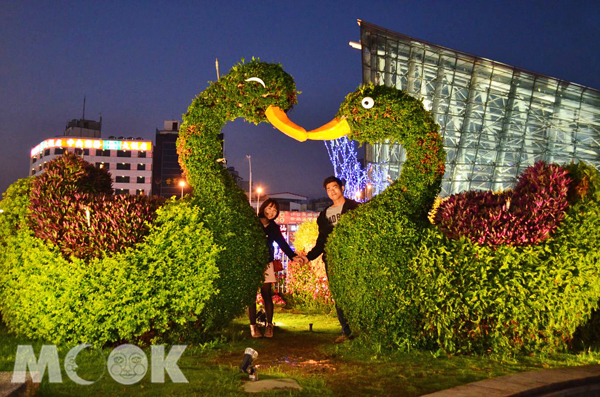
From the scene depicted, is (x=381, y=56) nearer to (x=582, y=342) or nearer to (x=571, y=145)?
(x=571, y=145)

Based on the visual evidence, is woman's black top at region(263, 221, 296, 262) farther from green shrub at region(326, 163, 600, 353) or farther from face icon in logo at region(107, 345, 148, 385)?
face icon in logo at region(107, 345, 148, 385)

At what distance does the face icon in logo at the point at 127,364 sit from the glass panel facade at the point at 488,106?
1161 inches

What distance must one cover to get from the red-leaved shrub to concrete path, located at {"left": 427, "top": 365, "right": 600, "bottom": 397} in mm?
3576

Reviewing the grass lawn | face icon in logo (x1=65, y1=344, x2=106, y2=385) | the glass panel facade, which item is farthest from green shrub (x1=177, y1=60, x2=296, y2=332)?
the glass panel facade

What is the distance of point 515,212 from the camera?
551 centimetres

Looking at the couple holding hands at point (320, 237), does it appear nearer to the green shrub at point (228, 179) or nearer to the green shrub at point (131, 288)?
the green shrub at point (228, 179)

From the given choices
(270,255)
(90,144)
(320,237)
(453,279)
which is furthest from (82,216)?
(90,144)

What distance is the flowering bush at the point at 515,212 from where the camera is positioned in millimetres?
5422

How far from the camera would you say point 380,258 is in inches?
215

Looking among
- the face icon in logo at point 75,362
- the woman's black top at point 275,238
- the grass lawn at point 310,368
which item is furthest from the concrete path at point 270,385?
the woman's black top at point 275,238

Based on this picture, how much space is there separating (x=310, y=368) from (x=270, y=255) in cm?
226

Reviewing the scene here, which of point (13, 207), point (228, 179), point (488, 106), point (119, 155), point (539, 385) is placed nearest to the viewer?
point (539, 385)

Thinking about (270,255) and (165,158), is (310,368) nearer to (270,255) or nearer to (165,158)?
(270,255)

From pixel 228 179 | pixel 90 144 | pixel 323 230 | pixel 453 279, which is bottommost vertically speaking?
pixel 453 279
